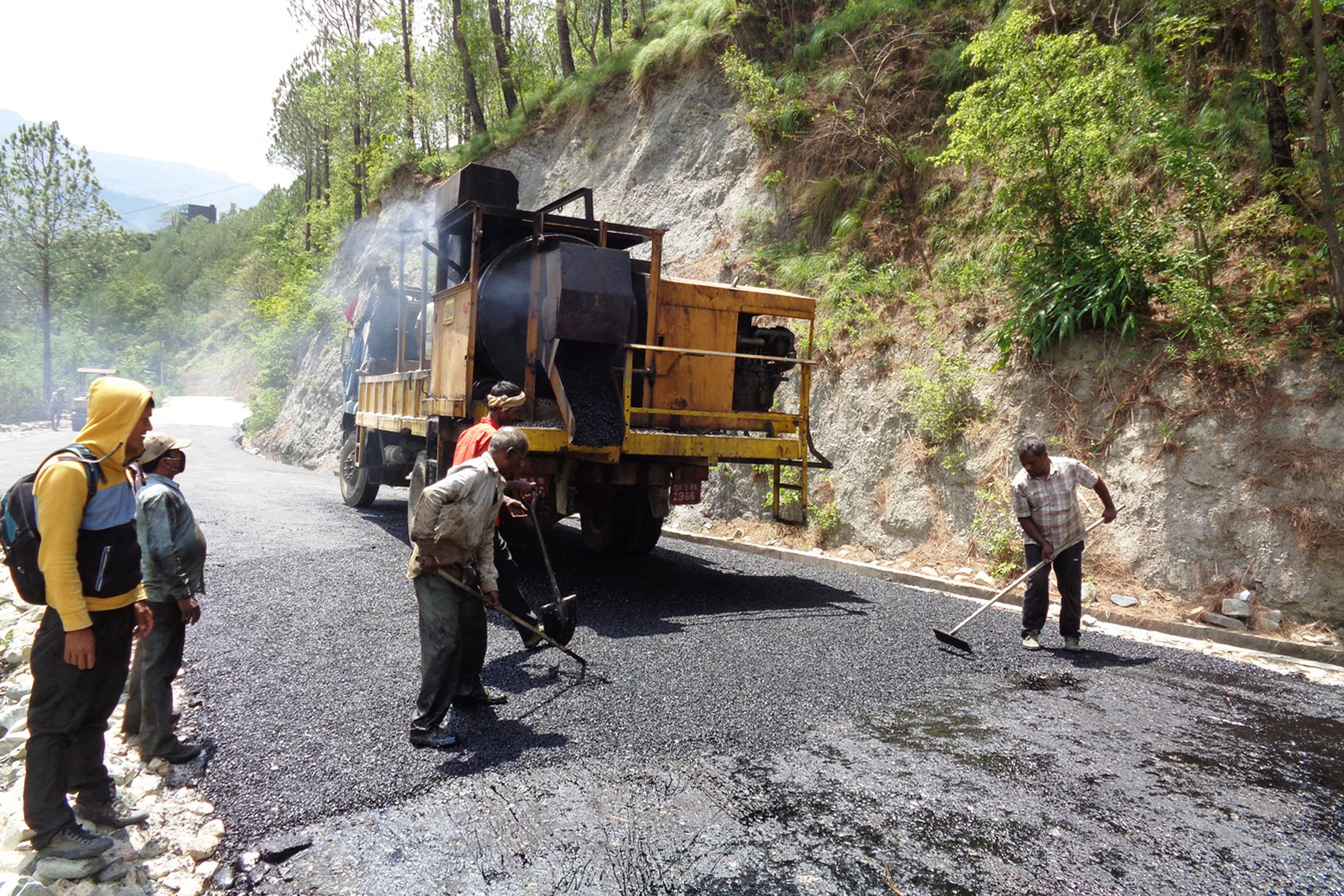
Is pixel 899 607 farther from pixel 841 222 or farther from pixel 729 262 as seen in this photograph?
pixel 729 262

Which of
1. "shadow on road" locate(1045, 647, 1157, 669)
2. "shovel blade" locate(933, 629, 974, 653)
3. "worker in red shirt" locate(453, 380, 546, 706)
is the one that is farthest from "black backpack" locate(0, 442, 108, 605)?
"shadow on road" locate(1045, 647, 1157, 669)

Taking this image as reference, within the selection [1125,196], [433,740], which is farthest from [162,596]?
[1125,196]

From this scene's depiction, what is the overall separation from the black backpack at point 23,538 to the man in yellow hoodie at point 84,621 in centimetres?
3

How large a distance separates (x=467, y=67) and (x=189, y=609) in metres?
23.6

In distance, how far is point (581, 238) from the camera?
23.1 ft

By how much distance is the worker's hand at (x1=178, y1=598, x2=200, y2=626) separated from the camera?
3531 millimetres

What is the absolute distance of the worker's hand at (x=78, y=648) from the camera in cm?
259

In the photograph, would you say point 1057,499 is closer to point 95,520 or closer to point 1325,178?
point 1325,178

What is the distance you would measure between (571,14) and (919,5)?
15574mm

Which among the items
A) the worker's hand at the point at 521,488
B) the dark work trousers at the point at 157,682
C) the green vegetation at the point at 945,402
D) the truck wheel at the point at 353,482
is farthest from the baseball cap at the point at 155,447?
the green vegetation at the point at 945,402

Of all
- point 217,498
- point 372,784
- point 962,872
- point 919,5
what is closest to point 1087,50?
point 919,5

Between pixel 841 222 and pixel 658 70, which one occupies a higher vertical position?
pixel 658 70

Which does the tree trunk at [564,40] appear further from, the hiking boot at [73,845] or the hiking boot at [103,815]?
the hiking boot at [73,845]

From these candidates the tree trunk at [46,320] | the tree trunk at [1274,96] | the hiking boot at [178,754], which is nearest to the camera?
the hiking boot at [178,754]
